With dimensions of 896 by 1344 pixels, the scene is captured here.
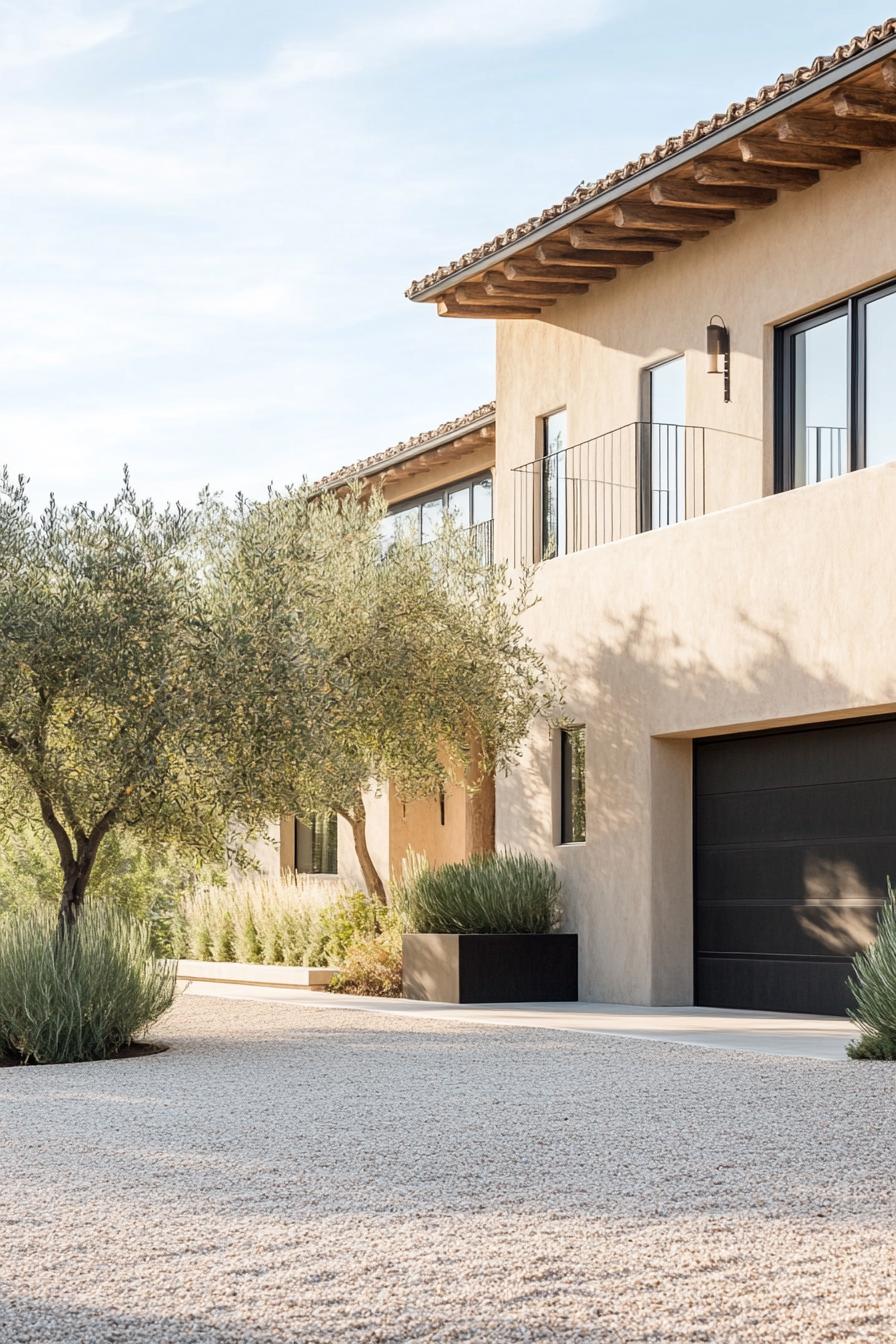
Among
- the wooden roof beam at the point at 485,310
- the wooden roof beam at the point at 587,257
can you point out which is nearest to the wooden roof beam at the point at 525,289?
the wooden roof beam at the point at 485,310

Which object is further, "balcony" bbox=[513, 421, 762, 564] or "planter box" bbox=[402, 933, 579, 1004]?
"planter box" bbox=[402, 933, 579, 1004]

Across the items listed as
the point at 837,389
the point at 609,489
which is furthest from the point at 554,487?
the point at 837,389

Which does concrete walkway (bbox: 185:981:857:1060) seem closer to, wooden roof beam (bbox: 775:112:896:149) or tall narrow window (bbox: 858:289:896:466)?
tall narrow window (bbox: 858:289:896:466)

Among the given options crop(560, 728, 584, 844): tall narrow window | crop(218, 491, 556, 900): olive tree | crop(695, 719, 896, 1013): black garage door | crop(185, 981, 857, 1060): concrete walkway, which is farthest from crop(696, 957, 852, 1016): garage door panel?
crop(218, 491, 556, 900): olive tree

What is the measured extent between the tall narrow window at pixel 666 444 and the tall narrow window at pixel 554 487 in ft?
4.57

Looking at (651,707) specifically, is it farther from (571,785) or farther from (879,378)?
(879,378)

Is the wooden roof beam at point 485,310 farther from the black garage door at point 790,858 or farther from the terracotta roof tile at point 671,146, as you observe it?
the black garage door at point 790,858

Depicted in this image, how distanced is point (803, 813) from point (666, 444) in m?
3.94

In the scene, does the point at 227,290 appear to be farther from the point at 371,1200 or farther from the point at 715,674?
the point at 371,1200

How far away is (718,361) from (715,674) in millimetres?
2843

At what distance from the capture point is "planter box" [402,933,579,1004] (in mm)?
15914

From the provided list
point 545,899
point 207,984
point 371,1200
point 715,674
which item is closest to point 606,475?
point 715,674

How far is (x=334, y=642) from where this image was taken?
1684 cm

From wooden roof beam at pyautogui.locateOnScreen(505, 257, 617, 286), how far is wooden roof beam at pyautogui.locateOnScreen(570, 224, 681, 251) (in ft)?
2.59
